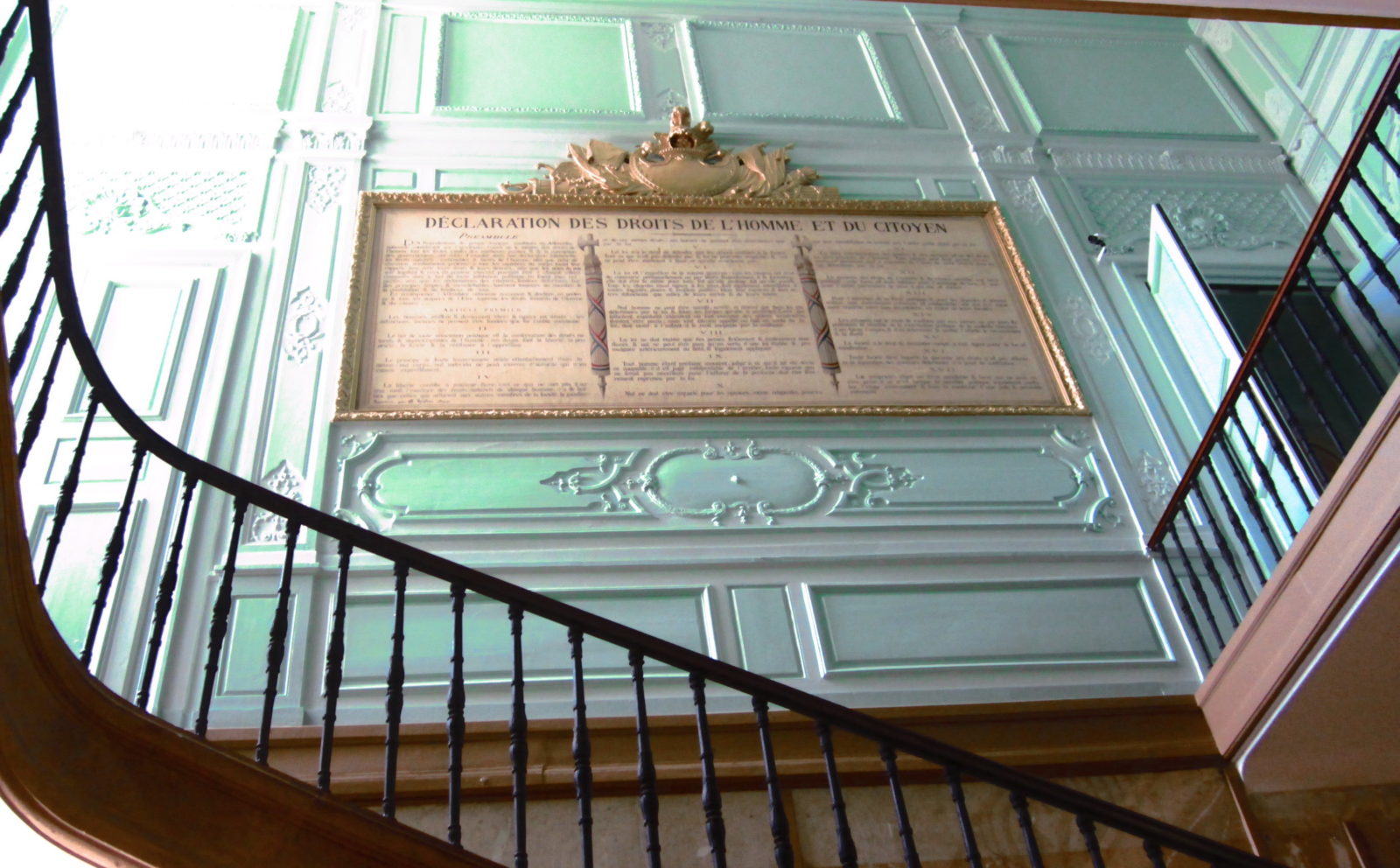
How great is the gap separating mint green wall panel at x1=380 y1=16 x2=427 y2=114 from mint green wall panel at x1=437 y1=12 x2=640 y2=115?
0.46 feet

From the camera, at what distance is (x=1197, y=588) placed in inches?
170

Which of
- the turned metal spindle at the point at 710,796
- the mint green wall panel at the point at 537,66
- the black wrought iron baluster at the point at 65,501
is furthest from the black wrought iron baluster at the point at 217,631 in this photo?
the mint green wall panel at the point at 537,66

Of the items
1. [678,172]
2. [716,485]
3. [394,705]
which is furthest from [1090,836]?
[678,172]

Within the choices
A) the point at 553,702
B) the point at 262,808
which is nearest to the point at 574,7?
the point at 553,702

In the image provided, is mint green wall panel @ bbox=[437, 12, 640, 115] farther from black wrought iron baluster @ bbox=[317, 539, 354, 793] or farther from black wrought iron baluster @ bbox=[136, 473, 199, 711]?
black wrought iron baluster @ bbox=[317, 539, 354, 793]

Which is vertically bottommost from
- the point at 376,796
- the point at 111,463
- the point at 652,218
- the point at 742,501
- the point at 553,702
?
the point at 376,796

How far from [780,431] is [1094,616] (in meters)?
1.46

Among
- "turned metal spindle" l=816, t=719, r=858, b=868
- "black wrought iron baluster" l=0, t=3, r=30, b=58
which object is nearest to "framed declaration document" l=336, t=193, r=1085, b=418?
"black wrought iron baluster" l=0, t=3, r=30, b=58

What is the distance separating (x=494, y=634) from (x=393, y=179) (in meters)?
2.80

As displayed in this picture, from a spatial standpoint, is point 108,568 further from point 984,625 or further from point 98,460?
point 984,625

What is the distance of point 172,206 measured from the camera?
567cm

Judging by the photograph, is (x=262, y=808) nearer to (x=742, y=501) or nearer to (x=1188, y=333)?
(x=742, y=501)

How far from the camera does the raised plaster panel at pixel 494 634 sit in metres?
4.05

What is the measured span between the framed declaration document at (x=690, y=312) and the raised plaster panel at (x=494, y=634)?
927 mm
